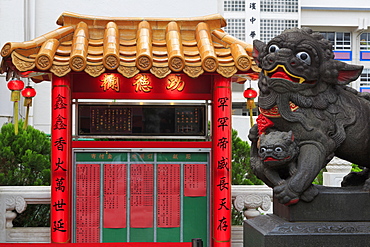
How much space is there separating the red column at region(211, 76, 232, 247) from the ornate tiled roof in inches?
16.2

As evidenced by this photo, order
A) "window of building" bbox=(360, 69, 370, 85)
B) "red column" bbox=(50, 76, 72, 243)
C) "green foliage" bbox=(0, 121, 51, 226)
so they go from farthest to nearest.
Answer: "window of building" bbox=(360, 69, 370, 85), "green foliage" bbox=(0, 121, 51, 226), "red column" bbox=(50, 76, 72, 243)

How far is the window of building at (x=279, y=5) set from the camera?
24516 millimetres

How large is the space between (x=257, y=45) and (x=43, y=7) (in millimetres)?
12195

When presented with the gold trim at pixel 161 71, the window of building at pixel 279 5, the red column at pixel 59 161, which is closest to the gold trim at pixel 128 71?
the gold trim at pixel 161 71

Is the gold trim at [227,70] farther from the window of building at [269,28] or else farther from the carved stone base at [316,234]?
the window of building at [269,28]

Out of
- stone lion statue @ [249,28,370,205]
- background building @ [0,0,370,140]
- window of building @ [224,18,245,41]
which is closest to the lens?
stone lion statue @ [249,28,370,205]

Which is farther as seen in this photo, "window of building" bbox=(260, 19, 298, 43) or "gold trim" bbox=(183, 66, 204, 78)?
"window of building" bbox=(260, 19, 298, 43)

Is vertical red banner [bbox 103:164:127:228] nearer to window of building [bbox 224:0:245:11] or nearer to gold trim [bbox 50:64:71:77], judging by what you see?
gold trim [bbox 50:64:71:77]

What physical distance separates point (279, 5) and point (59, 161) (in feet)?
63.9

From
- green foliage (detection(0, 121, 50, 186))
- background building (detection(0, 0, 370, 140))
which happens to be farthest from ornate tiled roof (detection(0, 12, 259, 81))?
background building (detection(0, 0, 370, 140))

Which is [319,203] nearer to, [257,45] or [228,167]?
[257,45]

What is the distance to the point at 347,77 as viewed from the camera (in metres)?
3.99

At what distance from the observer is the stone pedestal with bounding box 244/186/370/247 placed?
12.3ft

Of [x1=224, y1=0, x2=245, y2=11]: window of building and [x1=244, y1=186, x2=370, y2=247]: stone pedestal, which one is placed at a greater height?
[x1=224, y1=0, x2=245, y2=11]: window of building
